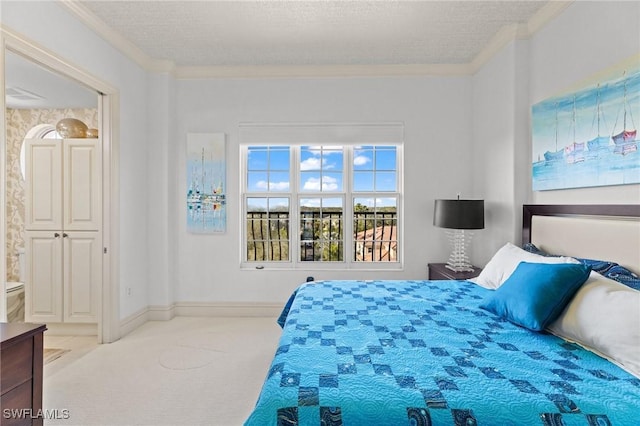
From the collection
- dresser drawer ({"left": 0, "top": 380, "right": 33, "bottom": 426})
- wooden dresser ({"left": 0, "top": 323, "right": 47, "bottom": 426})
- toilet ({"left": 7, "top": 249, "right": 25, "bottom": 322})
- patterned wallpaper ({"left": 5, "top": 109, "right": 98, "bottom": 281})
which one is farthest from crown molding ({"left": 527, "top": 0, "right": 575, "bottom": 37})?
toilet ({"left": 7, "top": 249, "right": 25, "bottom": 322})

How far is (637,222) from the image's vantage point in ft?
6.34

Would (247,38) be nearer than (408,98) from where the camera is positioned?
Yes

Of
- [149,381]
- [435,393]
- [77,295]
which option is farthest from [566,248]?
[77,295]

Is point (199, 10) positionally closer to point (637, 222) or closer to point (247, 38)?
point (247, 38)

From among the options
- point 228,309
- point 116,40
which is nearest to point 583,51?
point 116,40

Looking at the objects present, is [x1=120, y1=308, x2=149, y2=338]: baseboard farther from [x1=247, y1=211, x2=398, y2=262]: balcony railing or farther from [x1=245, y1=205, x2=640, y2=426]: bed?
[x1=245, y1=205, x2=640, y2=426]: bed

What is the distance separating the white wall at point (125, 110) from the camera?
8.46 feet

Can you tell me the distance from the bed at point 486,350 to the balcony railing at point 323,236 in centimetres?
167

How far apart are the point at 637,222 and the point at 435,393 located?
1.66 metres

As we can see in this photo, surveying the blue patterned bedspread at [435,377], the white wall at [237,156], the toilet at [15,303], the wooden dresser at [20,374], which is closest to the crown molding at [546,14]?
the white wall at [237,156]

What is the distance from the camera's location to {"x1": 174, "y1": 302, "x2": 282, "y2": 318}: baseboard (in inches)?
157

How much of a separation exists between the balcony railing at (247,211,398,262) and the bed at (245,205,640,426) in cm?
167

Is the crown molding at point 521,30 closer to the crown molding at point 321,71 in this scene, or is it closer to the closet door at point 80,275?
the crown molding at point 321,71

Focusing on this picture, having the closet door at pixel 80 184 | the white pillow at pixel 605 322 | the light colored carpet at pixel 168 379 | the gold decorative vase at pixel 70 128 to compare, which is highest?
the gold decorative vase at pixel 70 128
